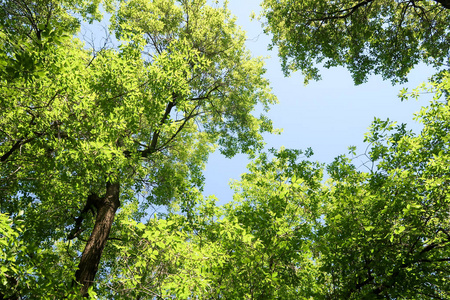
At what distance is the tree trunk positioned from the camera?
7141 millimetres

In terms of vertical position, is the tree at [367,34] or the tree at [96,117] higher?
the tree at [367,34]

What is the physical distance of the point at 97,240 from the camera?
780cm

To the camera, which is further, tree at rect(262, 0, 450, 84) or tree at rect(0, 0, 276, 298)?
tree at rect(262, 0, 450, 84)

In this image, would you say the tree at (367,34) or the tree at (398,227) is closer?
the tree at (398,227)

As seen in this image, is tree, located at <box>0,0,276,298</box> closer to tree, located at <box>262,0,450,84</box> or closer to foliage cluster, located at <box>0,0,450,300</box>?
foliage cluster, located at <box>0,0,450,300</box>

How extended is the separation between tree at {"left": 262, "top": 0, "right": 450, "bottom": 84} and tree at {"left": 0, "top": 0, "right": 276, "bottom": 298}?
353 centimetres

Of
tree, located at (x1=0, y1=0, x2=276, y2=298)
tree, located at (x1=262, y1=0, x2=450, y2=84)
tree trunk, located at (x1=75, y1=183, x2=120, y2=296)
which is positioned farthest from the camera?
tree, located at (x1=262, y1=0, x2=450, y2=84)

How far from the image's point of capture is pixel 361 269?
6230 millimetres

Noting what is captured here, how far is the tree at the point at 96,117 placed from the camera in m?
4.96

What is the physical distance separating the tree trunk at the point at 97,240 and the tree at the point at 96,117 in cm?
3

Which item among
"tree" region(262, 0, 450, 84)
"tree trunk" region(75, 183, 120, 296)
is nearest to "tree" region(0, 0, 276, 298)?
"tree trunk" region(75, 183, 120, 296)

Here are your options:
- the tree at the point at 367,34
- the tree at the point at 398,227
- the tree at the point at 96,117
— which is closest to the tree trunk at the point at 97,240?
the tree at the point at 96,117

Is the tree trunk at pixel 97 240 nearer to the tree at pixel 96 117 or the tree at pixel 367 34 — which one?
the tree at pixel 96 117

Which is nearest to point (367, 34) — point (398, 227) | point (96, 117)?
point (398, 227)
